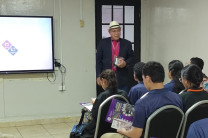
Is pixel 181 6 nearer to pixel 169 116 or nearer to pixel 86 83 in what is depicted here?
pixel 86 83

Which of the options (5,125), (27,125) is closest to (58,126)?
(27,125)

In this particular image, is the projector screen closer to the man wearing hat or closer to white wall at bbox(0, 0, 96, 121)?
white wall at bbox(0, 0, 96, 121)

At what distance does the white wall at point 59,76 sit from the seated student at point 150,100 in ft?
9.02

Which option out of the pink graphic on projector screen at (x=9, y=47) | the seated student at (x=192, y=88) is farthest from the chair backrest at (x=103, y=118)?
the pink graphic on projector screen at (x=9, y=47)

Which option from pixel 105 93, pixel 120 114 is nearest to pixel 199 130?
pixel 120 114

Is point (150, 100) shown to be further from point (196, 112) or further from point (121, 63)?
point (121, 63)

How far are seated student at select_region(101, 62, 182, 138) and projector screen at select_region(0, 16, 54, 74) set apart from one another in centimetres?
268

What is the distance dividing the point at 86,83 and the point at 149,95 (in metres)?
2.95

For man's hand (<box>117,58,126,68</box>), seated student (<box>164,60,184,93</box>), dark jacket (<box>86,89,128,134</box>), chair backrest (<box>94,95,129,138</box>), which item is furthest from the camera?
man's hand (<box>117,58,126,68</box>)

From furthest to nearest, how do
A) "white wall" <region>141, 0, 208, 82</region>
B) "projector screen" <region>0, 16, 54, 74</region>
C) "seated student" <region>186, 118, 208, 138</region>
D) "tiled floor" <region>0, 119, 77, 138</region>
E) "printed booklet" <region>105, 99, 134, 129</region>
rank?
"projector screen" <region>0, 16, 54, 74</region> → "tiled floor" <region>0, 119, 77, 138</region> → "white wall" <region>141, 0, 208, 82</region> → "printed booklet" <region>105, 99, 134, 129</region> → "seated student" <region>186, 118, 208, 138</region>

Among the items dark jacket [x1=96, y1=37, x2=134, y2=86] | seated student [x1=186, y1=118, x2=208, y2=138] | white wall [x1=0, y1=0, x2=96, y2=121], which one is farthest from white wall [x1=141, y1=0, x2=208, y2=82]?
seated student [x1=186, y1=118, x2=208, y2=138]

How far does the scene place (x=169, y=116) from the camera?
6.34 ft

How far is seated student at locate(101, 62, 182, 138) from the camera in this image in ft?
6.31

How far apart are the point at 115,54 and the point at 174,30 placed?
41.3 inches
